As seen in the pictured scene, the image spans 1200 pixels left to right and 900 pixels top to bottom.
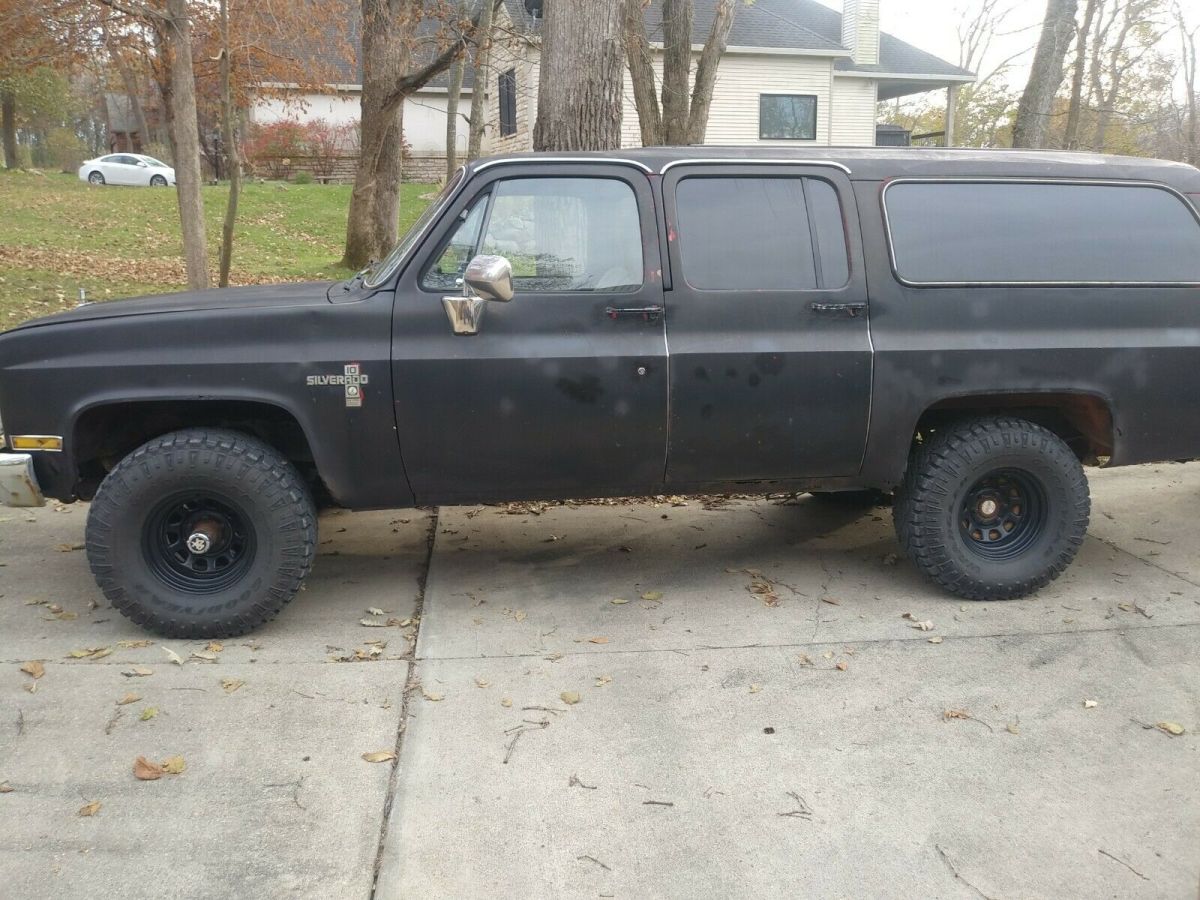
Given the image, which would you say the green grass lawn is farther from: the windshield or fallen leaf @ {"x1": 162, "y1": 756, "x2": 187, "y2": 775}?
fallen leaf @ {"x1": 162, "y1": 756, "x2": 187, "y2": 775}

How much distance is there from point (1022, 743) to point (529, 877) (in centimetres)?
183

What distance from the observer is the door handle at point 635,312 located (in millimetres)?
4480

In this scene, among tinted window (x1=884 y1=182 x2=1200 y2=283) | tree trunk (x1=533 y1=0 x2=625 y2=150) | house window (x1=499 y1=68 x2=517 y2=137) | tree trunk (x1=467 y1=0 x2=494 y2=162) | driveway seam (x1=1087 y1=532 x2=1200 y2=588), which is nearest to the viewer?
tinted window (x1=884 y1=182 x2=1200 y2=283)

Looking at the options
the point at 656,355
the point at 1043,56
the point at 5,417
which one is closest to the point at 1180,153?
the point at 1043,56

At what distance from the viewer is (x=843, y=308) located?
181 inches

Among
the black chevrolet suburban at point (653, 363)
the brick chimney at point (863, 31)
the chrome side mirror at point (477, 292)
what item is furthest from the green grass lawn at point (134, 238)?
the brick chimney at point (863, 31)

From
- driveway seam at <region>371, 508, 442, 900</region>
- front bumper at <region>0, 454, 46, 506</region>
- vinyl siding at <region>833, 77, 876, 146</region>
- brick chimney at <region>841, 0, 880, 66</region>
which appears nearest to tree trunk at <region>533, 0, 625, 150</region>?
driveway seam at <region>371, 508, 442, 900</region>

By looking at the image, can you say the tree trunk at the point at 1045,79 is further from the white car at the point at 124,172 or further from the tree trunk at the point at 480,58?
the white car at the point at 124,172

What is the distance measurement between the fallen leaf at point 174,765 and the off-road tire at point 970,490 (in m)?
3.23

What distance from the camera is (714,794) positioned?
3357 mm

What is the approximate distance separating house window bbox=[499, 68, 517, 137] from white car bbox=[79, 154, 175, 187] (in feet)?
41.4

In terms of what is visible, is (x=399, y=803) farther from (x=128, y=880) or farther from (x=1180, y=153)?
(x=1180, y=153)

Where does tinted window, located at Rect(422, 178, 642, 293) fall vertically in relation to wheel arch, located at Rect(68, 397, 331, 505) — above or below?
above

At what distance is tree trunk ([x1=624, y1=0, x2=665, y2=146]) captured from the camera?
9.52 meters
